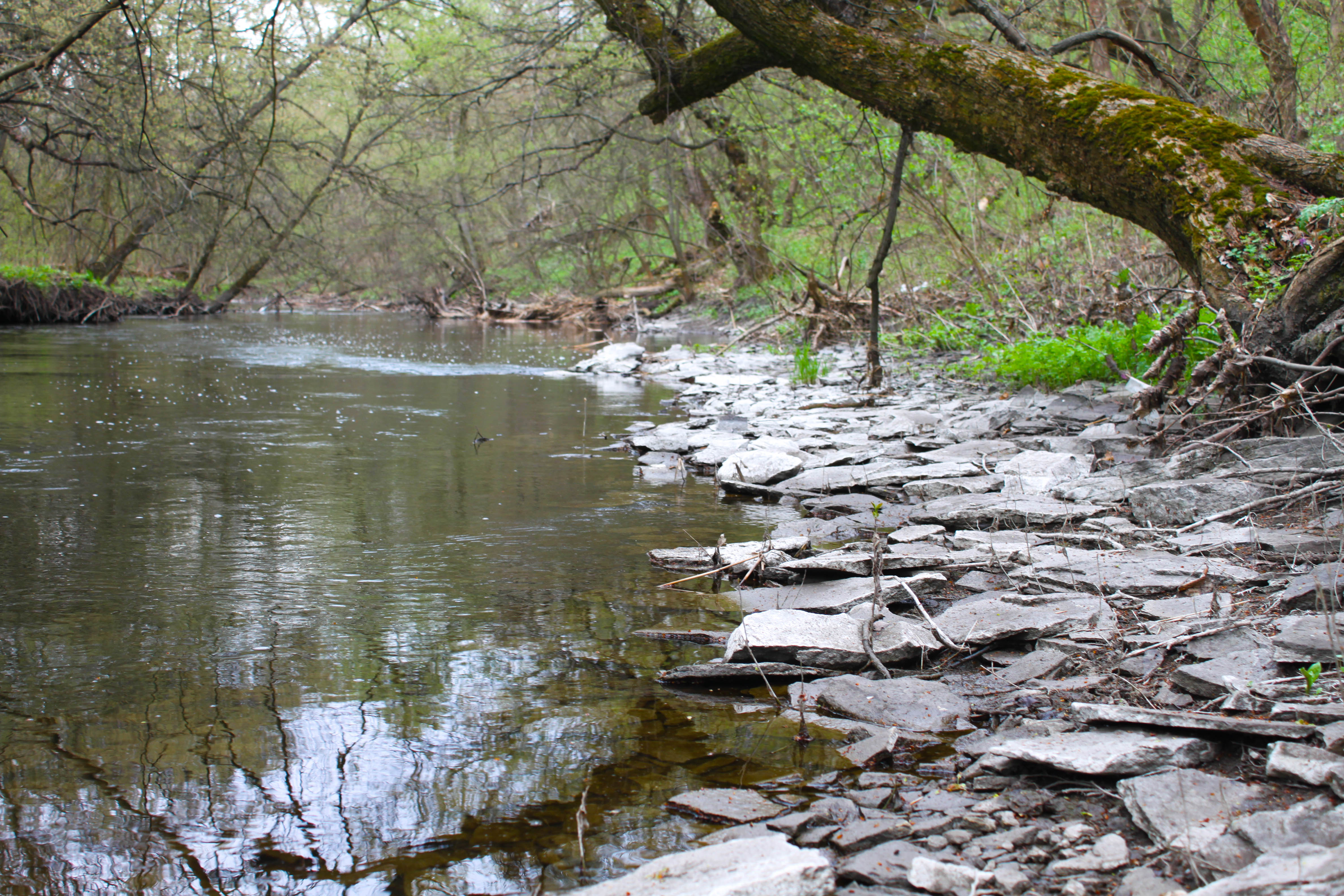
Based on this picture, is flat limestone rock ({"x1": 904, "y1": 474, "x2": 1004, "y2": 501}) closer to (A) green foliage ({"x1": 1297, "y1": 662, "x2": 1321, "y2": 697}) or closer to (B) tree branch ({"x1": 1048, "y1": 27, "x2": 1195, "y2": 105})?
(A) green foliage ({"x1": 1297, "y1": 662, "x2": 1321, "y2": 697})

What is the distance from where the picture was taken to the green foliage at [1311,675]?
83.8 inches

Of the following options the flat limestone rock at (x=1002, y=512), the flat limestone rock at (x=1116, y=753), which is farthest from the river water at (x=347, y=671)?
the flat limestone rock at (x=1002, y=512)

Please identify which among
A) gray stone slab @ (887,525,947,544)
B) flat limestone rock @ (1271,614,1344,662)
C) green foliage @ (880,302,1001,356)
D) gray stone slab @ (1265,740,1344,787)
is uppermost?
green foliage @ (880,302,1001,356)

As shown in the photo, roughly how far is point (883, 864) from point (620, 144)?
16699mm

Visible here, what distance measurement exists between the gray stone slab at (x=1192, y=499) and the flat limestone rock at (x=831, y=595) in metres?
1.04

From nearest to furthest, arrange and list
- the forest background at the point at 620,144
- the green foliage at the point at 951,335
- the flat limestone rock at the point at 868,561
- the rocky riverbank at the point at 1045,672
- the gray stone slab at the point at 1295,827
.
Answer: the gray stone slab at the point at 1295,827, the rocky riverbank at the point at 1045,672, the flat limestone rock at the point at 868,561, the forest background at the point at 620,144, the green foliage at the point at 951,335

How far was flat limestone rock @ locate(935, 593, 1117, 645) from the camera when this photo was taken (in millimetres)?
2867

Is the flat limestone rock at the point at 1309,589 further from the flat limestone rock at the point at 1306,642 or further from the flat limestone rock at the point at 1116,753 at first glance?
the flat limestone rock at the point at 1116,753

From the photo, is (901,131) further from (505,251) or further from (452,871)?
(505,251)

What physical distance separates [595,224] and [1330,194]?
19610 millimetres

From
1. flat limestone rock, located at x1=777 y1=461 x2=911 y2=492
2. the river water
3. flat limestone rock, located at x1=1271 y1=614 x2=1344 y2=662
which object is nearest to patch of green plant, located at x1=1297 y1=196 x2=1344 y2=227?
flat limestone rock, located at x1=777 y1=461 x2=911 y2=492

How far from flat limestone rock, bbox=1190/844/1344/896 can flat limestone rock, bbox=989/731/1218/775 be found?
48 centimetres

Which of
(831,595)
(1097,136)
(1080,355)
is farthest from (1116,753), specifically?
(1080,355)

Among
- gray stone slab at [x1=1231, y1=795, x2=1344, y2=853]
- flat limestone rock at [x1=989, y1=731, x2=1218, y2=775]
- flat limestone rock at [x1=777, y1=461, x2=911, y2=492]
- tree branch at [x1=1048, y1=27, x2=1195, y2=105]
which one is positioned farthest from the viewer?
tree branch at [x1=1048, y1=27, x2=1195, y2=105]
